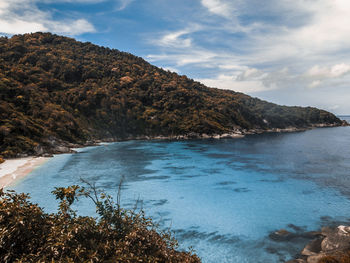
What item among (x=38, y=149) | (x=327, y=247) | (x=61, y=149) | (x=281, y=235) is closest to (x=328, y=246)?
(x=327, y=247)

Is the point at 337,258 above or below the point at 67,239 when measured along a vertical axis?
below

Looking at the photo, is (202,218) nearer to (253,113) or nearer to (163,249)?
(163,249)

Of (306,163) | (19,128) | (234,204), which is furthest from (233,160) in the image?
(19,128)

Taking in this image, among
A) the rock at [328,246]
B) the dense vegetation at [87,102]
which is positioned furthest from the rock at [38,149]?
the rock at [328,246]

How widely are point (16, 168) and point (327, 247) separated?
44862mm

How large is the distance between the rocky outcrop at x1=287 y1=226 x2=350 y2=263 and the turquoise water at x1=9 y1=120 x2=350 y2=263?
2.60 ft

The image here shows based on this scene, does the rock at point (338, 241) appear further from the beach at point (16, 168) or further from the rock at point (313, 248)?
the beach at point (16, 168)

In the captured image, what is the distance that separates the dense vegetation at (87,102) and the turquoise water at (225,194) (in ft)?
59.7

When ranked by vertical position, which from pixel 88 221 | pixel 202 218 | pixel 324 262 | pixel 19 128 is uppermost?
pixel 19 128

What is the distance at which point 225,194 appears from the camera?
98.4 ft

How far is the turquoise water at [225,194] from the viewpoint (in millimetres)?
17516

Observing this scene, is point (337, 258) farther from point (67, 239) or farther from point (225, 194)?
point (225, 194)

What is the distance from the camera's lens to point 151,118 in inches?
4085

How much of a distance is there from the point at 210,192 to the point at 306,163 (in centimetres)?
3129
